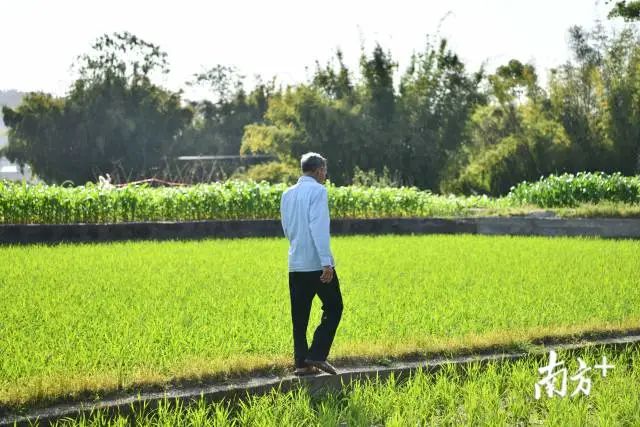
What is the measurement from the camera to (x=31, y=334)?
5.95 metres

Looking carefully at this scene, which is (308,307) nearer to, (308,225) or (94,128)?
(308,225)

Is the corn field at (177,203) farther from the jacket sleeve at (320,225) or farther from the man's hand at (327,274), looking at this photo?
the man's hand at (327,274)

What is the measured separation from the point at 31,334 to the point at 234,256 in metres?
5.86

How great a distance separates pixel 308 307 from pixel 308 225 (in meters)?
0.54

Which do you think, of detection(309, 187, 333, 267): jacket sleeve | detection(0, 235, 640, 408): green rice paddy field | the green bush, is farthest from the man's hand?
the green bush

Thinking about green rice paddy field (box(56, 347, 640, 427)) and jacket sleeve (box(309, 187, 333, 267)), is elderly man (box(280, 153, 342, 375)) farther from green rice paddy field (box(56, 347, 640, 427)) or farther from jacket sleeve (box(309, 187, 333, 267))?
green rice paddy field (box(56, 347, 640, 427))

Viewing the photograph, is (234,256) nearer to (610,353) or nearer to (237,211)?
(237,211)

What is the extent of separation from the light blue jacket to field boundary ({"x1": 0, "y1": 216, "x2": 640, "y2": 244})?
33.7ft

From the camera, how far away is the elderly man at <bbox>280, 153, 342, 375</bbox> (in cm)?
481

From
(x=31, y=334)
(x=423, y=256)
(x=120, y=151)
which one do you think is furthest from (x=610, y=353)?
(x=120, y=151)

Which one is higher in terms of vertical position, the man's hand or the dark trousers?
the man's hand

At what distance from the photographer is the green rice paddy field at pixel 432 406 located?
4156mm

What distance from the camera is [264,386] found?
4.67 metres

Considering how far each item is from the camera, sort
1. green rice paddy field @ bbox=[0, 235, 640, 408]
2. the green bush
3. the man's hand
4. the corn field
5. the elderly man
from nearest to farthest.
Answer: the man's hand < the elderly man < green rice paddy field @ bbox=[0, 235, 640, 408] < the corn field < the green bush
